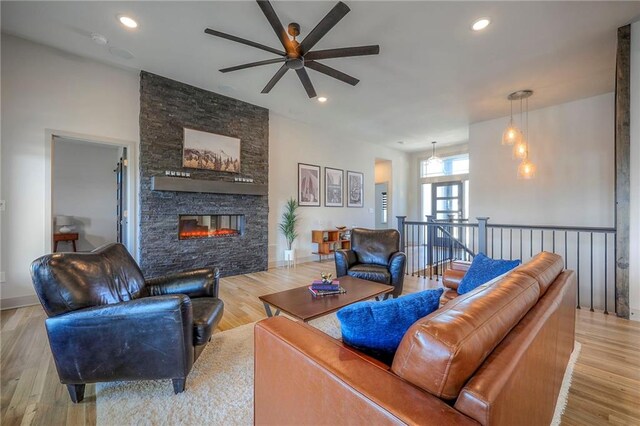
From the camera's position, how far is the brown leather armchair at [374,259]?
339cm

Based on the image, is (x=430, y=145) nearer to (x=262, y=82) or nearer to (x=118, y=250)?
(x=262, y=82)

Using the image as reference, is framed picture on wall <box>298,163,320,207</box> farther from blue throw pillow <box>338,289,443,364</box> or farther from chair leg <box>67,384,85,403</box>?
blue throw pillow <box>338,289,443,364</box>

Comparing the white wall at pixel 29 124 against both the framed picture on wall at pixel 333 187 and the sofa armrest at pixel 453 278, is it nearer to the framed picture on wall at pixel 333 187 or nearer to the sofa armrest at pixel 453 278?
the framed picture on wall at pixel 333 187

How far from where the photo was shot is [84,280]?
5.64 feet

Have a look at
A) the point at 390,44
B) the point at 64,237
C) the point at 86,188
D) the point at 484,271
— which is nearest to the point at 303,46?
the point at 390,44

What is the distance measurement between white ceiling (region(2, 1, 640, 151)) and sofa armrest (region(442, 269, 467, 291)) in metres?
2.52

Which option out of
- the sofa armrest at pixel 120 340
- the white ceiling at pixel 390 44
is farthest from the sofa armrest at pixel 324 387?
the white ceiling at pixel 390 44

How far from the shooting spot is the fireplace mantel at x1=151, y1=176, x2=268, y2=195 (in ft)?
13.1

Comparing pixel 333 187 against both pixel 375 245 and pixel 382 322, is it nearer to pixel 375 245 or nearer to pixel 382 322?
pixel 375 245

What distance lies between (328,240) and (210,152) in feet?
10.6

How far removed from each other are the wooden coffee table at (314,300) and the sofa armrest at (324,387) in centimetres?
81

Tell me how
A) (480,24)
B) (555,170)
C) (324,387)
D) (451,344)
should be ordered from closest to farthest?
(451,344) < (324,387) < (480,24) < (555,170)

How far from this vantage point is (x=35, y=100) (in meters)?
3.29

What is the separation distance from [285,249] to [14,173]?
4.02 m
